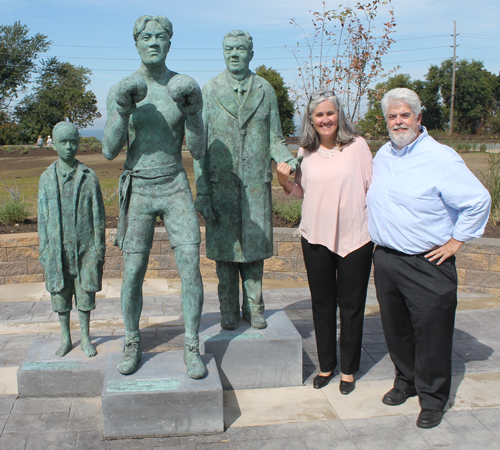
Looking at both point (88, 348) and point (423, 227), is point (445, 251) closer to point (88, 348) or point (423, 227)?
point (423, 227)

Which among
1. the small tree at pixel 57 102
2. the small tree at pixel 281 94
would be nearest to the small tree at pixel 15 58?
the small tree at pixel 57 102

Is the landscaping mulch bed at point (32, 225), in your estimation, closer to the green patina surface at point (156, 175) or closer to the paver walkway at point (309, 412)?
the paver walkway at point (309, 412)

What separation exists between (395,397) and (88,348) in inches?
83.6

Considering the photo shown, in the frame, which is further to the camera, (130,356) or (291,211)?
(291,211)

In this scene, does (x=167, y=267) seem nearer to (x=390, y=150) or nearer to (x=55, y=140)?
(x=55, y=140)

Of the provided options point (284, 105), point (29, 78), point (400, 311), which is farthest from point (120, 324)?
point (29, 78)

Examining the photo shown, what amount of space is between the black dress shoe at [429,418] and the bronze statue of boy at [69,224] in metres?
2.27

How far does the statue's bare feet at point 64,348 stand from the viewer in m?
3.60

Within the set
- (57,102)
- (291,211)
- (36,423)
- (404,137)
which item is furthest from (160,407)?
(57,102)

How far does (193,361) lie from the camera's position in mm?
3207

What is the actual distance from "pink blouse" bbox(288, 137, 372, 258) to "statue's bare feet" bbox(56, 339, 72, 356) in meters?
1.86

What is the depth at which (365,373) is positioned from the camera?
387 cm

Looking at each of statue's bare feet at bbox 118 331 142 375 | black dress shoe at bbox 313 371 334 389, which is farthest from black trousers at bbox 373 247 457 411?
statue's bare feet at bbox 118 331 142 375

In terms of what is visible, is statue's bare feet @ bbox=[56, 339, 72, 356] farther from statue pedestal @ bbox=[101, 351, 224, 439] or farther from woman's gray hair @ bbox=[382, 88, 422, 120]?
woman's gray hair @ bbox=[382, 88, 422, 120]
